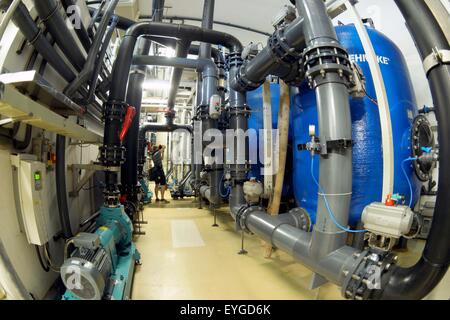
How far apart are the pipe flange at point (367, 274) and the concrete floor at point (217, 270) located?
0.63 ft

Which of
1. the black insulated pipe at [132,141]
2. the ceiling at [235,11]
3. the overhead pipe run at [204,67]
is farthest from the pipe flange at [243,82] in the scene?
the ceiling at [235,11]

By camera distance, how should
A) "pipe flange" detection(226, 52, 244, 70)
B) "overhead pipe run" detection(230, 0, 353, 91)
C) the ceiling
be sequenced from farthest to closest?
the ceiling → "pipe flange" detection(226, 52, 244, 70) → "overhead pipe run" detection(230, 0, 353, 91)

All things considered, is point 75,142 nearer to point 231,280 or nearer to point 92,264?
point 92,264

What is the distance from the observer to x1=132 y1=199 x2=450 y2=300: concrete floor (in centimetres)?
148

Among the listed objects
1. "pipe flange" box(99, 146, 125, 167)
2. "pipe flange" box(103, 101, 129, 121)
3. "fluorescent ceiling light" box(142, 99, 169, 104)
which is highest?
"fluorescent ceiling light" box(142, 99, 169, 104)

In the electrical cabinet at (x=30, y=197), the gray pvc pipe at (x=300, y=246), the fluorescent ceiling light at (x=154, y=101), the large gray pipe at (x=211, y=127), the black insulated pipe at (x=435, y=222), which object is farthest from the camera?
the fluorescent ceiling light at (x=154, y=101)

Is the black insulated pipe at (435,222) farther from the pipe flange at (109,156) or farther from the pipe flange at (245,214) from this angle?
the pipe flange at (109,156)

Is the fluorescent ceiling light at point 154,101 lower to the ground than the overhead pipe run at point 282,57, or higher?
higher

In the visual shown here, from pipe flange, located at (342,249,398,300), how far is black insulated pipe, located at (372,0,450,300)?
0.09 ft

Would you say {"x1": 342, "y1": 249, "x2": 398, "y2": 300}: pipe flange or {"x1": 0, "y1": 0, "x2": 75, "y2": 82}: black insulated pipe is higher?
{"x1": 0, "y1": 0, "x2": 75, "y2": 82}: black insulated pipe

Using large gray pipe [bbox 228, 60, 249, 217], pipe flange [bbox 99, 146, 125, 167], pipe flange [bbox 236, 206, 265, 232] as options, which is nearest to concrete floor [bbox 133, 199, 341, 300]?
pipe flange [bbox 236, 206, 265, 232]

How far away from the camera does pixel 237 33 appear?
4.33 meters

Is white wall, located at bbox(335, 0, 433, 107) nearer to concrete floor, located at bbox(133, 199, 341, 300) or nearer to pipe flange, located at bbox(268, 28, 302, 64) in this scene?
pipe flange, located at bbox(268, 28, 302, 64)

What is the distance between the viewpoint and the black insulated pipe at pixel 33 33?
1.08m
